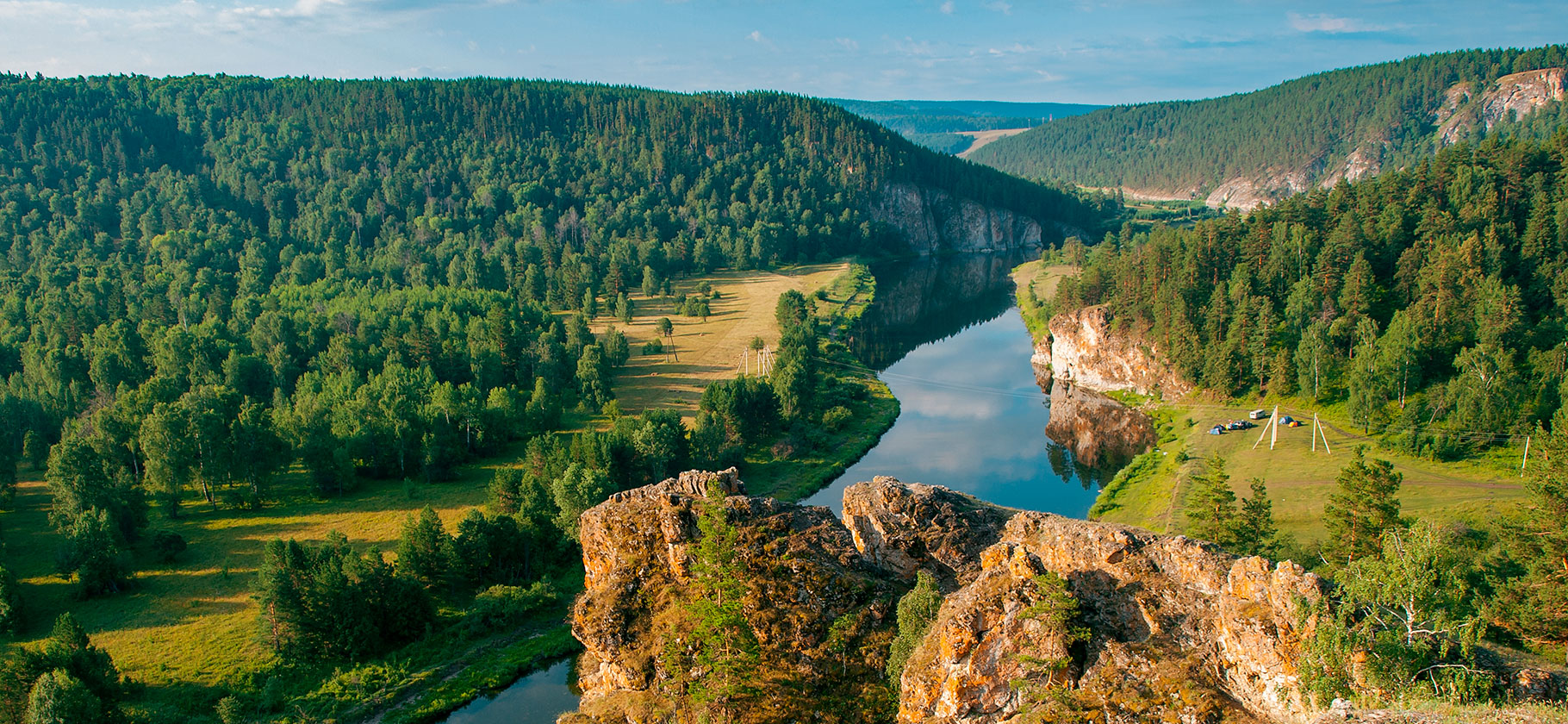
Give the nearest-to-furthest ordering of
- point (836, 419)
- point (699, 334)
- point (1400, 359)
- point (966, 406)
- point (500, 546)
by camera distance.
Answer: point (500, 546) → point (1400, 359) → point (836, 419) → point (966, 406) → point (699, 334)

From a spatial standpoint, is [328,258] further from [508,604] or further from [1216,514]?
[1216,514]

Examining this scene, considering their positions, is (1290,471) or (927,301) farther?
(927,301)

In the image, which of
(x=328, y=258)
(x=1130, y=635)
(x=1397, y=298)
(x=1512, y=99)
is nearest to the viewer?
(x=1130, y=635)

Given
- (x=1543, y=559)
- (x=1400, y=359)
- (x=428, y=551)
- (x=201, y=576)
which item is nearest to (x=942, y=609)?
(x=1543, y=559)

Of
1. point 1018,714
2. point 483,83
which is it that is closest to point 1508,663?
point 1018,714

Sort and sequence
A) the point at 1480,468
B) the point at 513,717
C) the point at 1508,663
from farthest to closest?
the point at 1480,468, the point at 513,717, the point at 1508,663

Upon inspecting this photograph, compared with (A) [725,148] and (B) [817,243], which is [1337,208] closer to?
(B) [817,243]

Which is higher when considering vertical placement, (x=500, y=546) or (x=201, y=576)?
(x=500, y=546)
